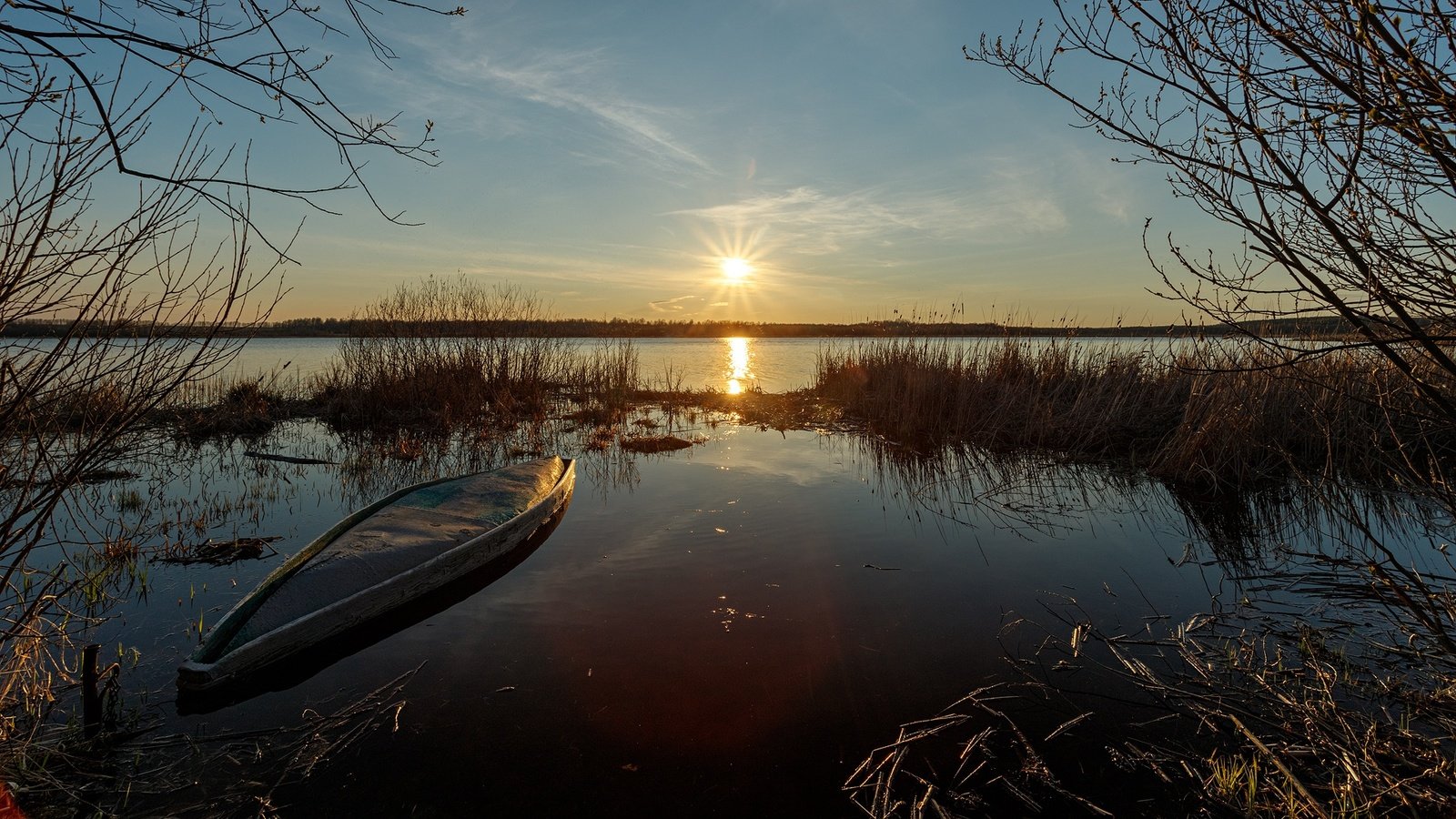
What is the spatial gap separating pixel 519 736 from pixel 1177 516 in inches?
256

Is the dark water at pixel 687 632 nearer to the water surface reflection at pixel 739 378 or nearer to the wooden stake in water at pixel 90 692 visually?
the wooden stake in water at pixel 90 692

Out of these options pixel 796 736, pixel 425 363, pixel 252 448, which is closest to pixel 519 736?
pixel 796 736

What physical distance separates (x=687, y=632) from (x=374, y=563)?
6.89 feet

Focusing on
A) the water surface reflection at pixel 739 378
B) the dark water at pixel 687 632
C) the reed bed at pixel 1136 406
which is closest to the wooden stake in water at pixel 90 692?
the dark water at pixel 687 632

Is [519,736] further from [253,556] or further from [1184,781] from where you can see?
[253,556]

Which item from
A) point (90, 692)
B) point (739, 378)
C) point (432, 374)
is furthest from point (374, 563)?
point (739, 378)

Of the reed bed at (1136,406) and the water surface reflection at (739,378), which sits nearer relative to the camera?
the reed bed at (1136,406)

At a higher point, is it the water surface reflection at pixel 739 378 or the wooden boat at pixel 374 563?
the water surface reflection at pixel 739 378

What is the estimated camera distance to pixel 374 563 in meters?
4.34

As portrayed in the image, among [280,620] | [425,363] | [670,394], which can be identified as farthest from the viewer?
[670,394]

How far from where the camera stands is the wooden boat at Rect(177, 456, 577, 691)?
3510mm

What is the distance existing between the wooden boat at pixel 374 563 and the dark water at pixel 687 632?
0.66ft

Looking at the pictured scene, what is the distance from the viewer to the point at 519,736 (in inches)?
124

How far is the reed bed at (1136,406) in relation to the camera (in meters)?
7.42
